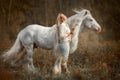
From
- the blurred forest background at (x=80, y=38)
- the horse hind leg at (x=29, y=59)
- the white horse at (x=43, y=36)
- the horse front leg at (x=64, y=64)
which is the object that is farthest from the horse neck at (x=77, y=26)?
the horse hind leg at (x=29, y=59)

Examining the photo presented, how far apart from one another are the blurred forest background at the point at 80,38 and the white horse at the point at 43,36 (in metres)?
0.11

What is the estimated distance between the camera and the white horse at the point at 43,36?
11.7 m

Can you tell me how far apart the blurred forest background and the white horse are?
11cm

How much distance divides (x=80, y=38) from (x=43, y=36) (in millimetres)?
881

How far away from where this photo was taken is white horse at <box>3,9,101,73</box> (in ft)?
38.3

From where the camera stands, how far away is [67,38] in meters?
11.7

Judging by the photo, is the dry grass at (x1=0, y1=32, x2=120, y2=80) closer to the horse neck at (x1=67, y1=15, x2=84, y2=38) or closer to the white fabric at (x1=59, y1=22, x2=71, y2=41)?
the horse neck at (x1=67, y1=15, x2=84, y2=38)

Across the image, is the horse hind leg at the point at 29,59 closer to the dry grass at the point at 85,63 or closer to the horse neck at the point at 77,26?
the dry grass at the point at 85,63

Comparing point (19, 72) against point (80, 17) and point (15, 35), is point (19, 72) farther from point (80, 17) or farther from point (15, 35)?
point (80, 17)

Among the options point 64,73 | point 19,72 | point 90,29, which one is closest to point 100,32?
point 90,29

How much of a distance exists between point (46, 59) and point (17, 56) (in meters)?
0.68

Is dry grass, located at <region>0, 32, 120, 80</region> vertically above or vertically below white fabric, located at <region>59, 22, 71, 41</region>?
below

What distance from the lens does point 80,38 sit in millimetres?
11852

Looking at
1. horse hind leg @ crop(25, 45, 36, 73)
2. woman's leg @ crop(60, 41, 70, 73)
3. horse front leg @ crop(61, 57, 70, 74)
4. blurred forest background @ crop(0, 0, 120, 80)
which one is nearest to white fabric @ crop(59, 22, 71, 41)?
woman's leg @ crop(60, 41, 70, 73)
